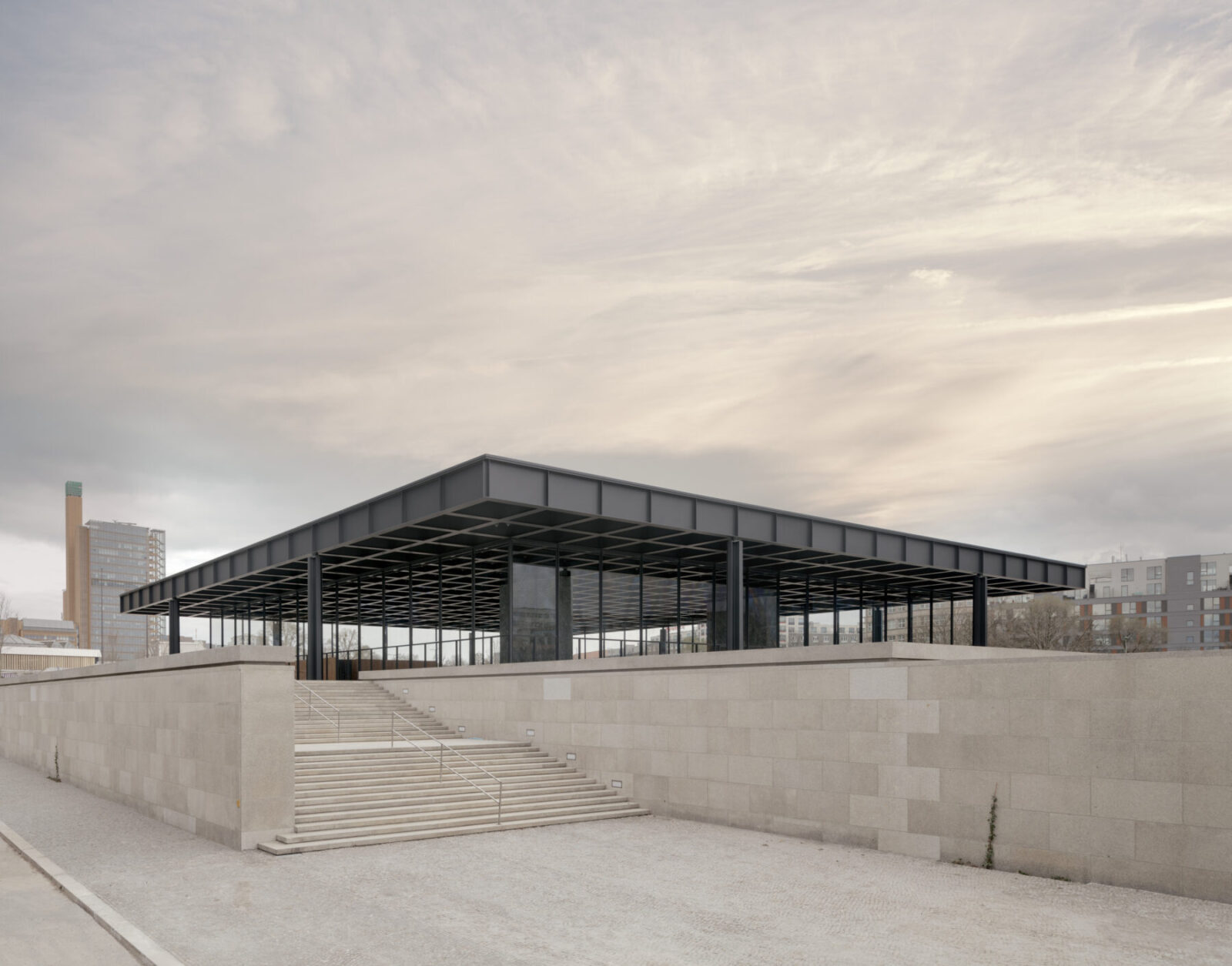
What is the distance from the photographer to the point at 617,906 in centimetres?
1213

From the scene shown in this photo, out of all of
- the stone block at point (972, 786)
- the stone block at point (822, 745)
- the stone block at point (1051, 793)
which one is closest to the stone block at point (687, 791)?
the stone block at point (822, 745)

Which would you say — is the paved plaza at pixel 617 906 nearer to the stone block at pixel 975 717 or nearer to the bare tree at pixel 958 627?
the stone block at pixel 975 717

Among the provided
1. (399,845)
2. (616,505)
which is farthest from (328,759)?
(616,505)

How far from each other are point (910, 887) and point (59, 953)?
33.2 feet

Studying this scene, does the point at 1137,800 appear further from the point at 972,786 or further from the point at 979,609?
the point at 979,609

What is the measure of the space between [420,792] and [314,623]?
17876mm

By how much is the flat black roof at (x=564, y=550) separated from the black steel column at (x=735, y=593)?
74cm

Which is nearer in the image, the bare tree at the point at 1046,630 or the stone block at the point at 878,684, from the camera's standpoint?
the stone block at the point at 878,684

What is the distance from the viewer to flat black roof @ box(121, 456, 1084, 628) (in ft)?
93.6

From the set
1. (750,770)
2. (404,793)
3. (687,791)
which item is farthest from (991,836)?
(404,793)

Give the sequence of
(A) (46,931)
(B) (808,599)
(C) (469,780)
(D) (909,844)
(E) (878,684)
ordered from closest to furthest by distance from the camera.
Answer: (A) (46,931) → (D) (909,844) → (E) (878,684) → (C) (469,780) → (B) (808,599)

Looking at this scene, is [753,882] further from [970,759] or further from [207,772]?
[207,772]

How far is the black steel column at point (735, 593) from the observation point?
31.8m

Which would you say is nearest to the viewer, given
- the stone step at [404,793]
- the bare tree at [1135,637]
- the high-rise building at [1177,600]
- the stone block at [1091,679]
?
the stone block at [1091,679]
